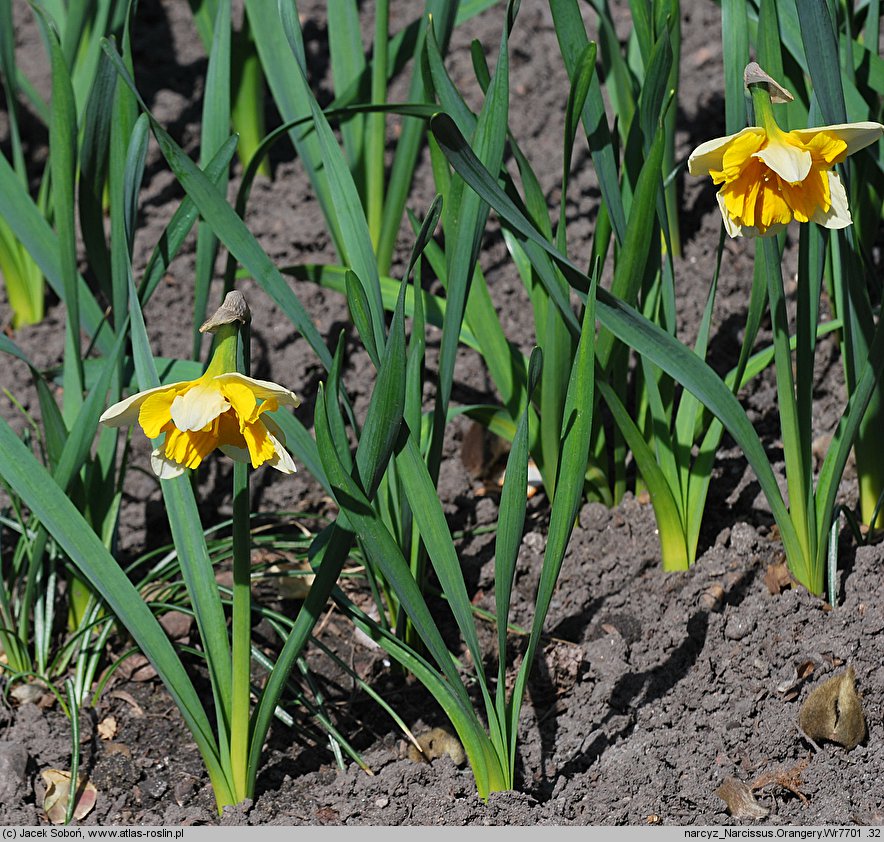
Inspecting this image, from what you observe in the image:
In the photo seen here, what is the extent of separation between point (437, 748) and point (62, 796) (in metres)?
0.52

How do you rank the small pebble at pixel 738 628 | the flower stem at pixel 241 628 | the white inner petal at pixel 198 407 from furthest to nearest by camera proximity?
the small pebble at pixel 738 628, the flower stem at pixel 241 628, the white inner petal at pixel 198 407

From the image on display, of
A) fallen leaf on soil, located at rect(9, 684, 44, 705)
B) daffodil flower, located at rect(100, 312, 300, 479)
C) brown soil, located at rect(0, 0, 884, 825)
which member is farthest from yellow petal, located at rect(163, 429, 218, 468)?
fallen leaf on soil, located at rect(9, 684, 44, 705)

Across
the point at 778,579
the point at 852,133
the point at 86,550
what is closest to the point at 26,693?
the point at 86,550

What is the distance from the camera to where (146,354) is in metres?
1.27

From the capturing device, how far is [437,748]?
1.41 m

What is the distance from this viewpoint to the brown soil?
4.27 ft

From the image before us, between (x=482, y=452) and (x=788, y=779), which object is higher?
(x=482, y=452)

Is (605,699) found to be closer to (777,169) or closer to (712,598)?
(712,598)

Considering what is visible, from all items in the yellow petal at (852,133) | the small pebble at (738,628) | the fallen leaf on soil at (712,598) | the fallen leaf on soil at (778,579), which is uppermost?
the yellow petal at (852,133)

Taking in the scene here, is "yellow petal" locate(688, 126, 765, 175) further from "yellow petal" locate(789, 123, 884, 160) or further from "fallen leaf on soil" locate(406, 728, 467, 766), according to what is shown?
"fallen leaf on soil" locate(406, 728, 467, 766)

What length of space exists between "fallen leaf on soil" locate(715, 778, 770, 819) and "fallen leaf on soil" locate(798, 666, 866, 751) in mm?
123

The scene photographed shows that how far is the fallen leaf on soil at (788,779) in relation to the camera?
1.27m

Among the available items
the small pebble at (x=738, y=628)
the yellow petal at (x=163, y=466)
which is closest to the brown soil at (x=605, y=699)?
the small pebble at (x=738, y=628)

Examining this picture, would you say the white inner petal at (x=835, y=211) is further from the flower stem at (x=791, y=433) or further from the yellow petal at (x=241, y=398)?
the yellow petal at (x=241, y=398)
